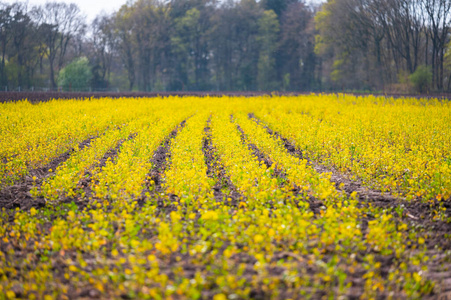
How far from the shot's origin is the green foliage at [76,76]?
63969 mm

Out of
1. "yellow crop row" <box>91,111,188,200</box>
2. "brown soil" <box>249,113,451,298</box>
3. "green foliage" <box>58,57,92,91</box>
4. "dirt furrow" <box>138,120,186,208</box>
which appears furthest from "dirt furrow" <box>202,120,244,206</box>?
"green foliage" <box>58,57,92,91</box>

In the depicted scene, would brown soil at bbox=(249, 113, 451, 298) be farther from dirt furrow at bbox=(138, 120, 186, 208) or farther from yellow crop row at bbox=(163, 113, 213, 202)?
dirt furrow at bbox=(138, 120, 186, 208)

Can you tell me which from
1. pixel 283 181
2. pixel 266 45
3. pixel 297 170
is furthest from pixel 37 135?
pixel 266 45

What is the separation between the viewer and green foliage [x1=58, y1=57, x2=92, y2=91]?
210 ft

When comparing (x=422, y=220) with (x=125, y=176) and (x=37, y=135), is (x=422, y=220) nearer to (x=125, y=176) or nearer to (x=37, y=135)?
(x=125, y=176)

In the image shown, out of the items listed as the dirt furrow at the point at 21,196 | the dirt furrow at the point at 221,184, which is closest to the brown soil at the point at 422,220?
the dirt furrow at the point at 221,184

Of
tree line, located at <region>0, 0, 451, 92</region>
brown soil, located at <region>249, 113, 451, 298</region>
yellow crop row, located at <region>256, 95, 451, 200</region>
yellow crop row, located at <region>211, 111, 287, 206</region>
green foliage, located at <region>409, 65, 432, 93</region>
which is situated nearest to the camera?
brown soil, located at <region>249, 113, 451, 298</region>

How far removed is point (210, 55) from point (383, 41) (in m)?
32.9

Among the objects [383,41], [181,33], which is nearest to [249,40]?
[181,33]

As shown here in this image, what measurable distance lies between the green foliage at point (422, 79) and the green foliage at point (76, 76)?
45.6 meters

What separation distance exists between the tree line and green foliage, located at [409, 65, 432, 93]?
7.82 m

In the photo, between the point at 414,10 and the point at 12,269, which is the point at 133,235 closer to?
the point at 12,269

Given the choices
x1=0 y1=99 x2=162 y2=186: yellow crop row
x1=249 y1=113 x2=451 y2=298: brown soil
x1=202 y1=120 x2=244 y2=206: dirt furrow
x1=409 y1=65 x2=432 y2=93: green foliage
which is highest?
x1=409 y1=65 x2=432 y2=93: green foliage

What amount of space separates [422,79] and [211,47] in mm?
41428
